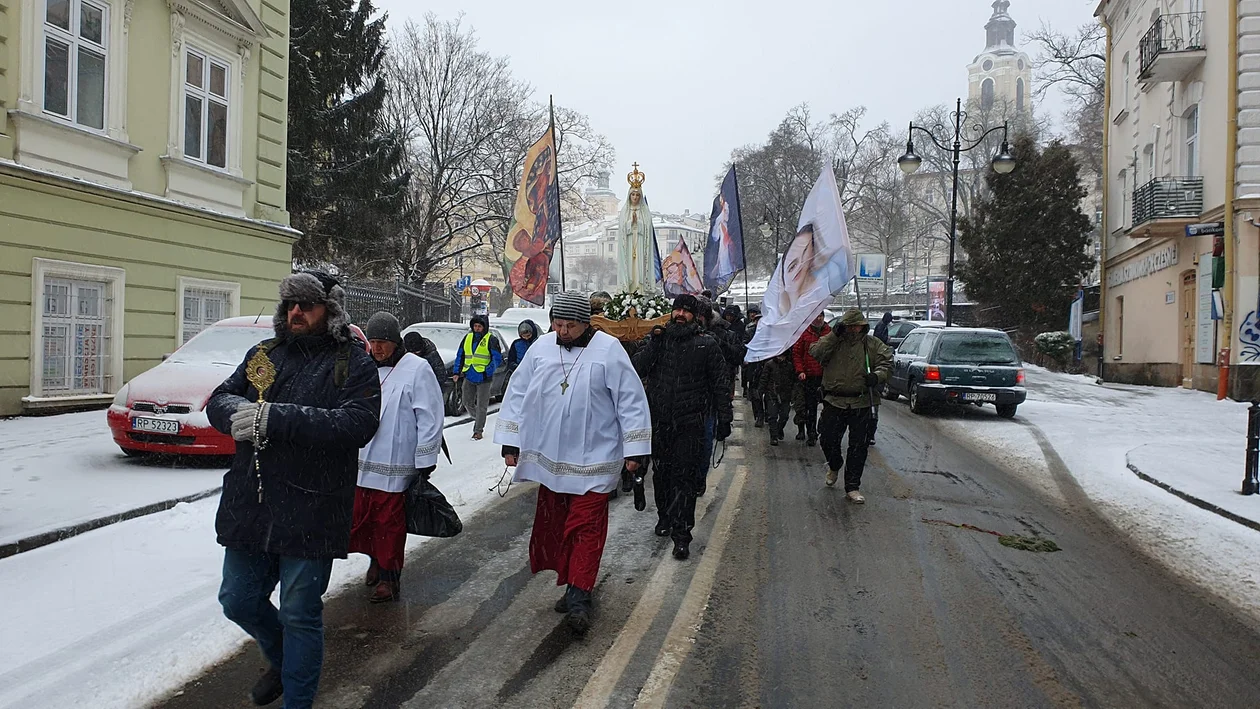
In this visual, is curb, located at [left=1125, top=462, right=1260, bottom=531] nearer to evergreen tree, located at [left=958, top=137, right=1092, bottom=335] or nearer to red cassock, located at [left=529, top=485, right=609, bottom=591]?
red cassock, located at [left=529, top=485, right=609, bottom=591]

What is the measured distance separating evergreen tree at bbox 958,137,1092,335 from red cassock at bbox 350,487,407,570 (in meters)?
30.7

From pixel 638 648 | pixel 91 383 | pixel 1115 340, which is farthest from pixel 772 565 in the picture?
pixel 1115 340

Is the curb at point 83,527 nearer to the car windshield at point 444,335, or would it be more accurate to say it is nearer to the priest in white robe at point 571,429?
the priest in white robe at point 571,429

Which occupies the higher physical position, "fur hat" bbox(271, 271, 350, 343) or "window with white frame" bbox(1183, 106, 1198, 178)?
"window with white frame" bbox(1183, 106, 1198, 178)

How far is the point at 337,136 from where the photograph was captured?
25.5 meters

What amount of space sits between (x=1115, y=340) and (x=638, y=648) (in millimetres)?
28343

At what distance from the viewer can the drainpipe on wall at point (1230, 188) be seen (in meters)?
18.5

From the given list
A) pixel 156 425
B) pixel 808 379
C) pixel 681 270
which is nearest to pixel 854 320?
pixel 808 379

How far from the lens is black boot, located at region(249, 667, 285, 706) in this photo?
3.63 m

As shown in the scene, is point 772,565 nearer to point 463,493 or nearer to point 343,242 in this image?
point 463,493

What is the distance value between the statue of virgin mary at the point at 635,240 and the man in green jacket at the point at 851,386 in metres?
5.04

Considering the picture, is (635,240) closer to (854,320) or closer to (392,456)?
(854,320)

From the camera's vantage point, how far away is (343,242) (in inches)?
1037

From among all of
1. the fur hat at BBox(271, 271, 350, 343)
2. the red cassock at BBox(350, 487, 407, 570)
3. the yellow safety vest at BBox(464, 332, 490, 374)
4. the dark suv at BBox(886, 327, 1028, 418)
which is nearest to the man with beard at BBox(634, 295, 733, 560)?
the red cassock at BBox(350, 487, 407, 570)
